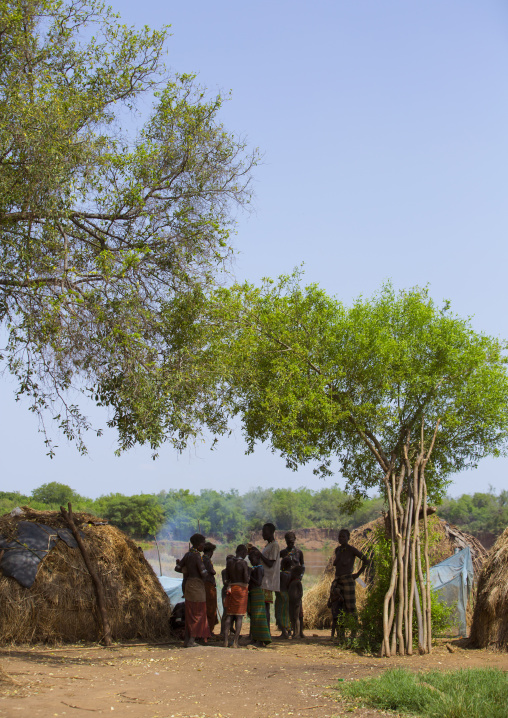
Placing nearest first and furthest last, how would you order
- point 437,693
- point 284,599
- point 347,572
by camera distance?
point 437,693 → point 347,572 → point 284,599

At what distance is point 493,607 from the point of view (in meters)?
9.16

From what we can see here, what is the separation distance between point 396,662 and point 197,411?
386cm

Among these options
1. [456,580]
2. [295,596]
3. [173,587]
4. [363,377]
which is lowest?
[173,587]

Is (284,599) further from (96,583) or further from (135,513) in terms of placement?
(135,513)

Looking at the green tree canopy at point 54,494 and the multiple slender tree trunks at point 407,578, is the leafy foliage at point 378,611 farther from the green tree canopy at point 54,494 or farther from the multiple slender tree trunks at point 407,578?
the green tree canopy at point 54,494

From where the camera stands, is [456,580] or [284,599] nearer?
[284,599]

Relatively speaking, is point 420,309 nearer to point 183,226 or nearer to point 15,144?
point 183,226

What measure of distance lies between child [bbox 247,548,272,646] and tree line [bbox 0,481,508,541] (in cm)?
2269

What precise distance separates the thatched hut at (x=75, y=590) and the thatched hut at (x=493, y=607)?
4633 millimetres

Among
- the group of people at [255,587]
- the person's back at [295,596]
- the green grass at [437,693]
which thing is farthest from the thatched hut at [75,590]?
the green grass at [437,693]

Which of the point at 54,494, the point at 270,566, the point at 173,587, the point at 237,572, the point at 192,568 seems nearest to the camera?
the point at 192,568

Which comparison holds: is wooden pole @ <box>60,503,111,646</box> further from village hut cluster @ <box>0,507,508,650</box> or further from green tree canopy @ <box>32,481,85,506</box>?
green tree canopy @ <box>32,481,85,506</box>

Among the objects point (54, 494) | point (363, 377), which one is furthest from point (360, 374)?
point (54, 494)

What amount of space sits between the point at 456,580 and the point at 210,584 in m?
4.31
